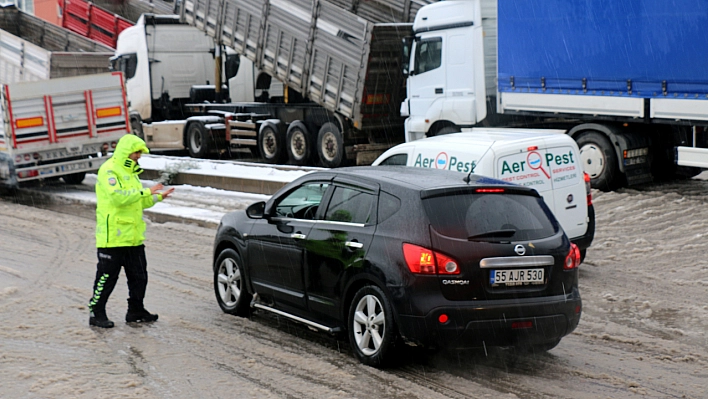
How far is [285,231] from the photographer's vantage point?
7238mm

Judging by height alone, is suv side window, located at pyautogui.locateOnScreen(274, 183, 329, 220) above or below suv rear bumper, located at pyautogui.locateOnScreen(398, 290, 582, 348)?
above

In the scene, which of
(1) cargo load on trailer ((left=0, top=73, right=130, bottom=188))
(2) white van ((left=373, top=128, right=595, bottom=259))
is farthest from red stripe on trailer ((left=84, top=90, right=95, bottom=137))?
(2) white van ((left=373, top=128, right=595, bottom=259))

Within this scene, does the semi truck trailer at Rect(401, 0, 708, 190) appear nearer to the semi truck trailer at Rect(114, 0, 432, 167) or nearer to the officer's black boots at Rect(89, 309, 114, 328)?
the semi truck trailer at Rect(114, 0, 432, 167)

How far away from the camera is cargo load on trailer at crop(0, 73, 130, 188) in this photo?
16656 millimetres

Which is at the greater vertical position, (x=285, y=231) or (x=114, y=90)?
(x=114, y=90)

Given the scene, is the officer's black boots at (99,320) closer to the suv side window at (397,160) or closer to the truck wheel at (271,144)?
the suv side window at (397,160)

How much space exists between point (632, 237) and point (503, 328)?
614cm

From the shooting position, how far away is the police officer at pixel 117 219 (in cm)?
748

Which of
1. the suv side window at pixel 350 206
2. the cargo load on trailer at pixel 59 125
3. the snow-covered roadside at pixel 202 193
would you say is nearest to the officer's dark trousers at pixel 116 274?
the suv side window at pixel 350 206

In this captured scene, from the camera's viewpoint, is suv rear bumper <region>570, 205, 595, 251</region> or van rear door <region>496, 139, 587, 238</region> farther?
suv rear bumper <region>570, 205, 595, 251</region>

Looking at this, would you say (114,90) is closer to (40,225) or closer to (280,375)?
(40,225)

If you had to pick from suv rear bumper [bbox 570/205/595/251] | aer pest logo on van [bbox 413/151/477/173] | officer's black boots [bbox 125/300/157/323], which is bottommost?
officer's black boots [bbox 125/300/157/323]

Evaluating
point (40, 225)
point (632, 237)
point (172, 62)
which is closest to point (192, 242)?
point (40, 225)

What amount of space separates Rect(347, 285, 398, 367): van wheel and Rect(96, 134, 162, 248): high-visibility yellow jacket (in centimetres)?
219
